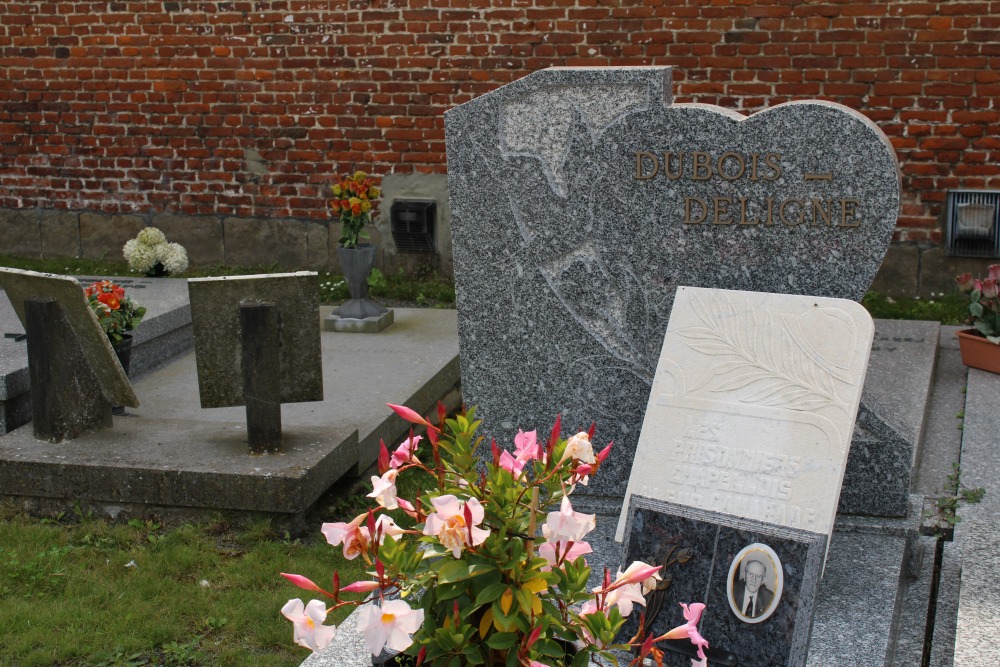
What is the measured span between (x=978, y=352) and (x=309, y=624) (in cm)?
439

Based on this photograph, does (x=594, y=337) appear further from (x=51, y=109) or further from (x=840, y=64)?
(x=51, y=109)

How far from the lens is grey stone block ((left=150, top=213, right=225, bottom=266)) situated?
27.7ft

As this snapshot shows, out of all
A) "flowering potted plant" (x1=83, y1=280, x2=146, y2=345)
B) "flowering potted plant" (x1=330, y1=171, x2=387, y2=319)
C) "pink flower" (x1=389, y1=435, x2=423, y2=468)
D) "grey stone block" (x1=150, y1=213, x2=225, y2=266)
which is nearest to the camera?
"pink flower" (x1=389, y1=435, x2=423, y2=468)

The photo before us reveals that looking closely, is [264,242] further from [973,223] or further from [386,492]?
[386,492]

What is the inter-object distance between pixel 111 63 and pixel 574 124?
17.8 ft

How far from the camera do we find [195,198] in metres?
8.42

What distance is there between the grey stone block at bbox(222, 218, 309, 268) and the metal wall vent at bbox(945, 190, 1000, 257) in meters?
4.31

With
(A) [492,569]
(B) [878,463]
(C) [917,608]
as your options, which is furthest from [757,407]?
(A) [492,569]

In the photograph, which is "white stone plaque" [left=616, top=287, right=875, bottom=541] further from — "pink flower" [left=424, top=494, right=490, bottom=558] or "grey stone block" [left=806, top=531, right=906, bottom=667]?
"pink flower" [left=424, top=494, right=490, bottom=558]

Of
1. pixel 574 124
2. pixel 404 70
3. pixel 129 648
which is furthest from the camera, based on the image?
pixel 404 70

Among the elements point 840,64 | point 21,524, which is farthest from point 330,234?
point 21,524

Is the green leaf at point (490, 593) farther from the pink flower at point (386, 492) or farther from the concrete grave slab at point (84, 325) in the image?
the concrete grave slab at point (84, 325)

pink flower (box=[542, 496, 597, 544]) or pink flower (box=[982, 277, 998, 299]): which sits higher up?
pink flower (box=[542, 496, 597, 544])

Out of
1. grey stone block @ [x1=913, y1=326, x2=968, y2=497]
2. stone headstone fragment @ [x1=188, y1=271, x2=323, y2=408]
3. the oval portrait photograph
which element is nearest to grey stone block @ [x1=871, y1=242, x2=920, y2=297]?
grey stone block @ [x1=913, y1=326, x2=968, y2=497]
